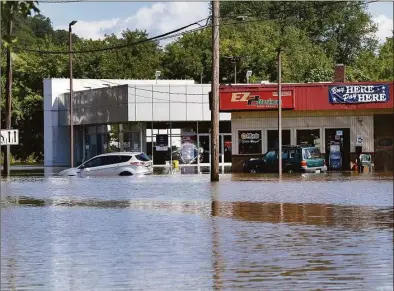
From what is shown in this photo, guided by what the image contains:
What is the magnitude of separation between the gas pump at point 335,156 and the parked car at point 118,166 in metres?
8.42

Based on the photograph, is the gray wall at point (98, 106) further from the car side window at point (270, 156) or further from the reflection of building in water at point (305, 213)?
the reflection of building in water at point (305, 213)

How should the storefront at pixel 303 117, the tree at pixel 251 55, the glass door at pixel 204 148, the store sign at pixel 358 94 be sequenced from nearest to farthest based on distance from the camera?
1. the store sign at pixel 358 94
2. the storefront at pixel 303 117
3. the glass door at pixel 204 148
4. the tree at pixel 251 55

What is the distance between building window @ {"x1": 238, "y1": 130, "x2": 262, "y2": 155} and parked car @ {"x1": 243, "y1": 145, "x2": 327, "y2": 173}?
3286 mm

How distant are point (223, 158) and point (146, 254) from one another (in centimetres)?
4982

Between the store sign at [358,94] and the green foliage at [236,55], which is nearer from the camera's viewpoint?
the store sign at [358,94]

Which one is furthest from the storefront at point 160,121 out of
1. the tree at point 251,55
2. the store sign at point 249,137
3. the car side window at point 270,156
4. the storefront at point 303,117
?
the tree at point 251,55

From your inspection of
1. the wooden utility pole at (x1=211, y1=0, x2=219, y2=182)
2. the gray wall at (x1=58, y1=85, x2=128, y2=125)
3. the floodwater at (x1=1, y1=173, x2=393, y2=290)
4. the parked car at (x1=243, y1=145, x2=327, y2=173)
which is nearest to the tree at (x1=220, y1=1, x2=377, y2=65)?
the gray wall at (x1=58, y1=85, x2=128, y2=125)

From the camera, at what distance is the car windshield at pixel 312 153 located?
4306 centimetres

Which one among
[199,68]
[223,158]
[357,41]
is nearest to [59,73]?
[199,68]

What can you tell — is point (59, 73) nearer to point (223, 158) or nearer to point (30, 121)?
point (30, 121)

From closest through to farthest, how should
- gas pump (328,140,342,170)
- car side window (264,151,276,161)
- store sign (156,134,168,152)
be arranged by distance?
gas pump (328,140,342,170)
car side window (264,151,276,161)
store sign (156,134,168,152)

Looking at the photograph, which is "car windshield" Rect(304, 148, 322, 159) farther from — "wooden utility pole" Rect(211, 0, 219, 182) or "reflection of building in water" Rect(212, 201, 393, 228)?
"reflection of building in water" Rect(212, 201, 393, 228)

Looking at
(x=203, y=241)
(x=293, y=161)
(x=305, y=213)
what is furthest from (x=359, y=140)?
(x=203, y=241)

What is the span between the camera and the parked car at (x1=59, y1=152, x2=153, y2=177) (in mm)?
42312
